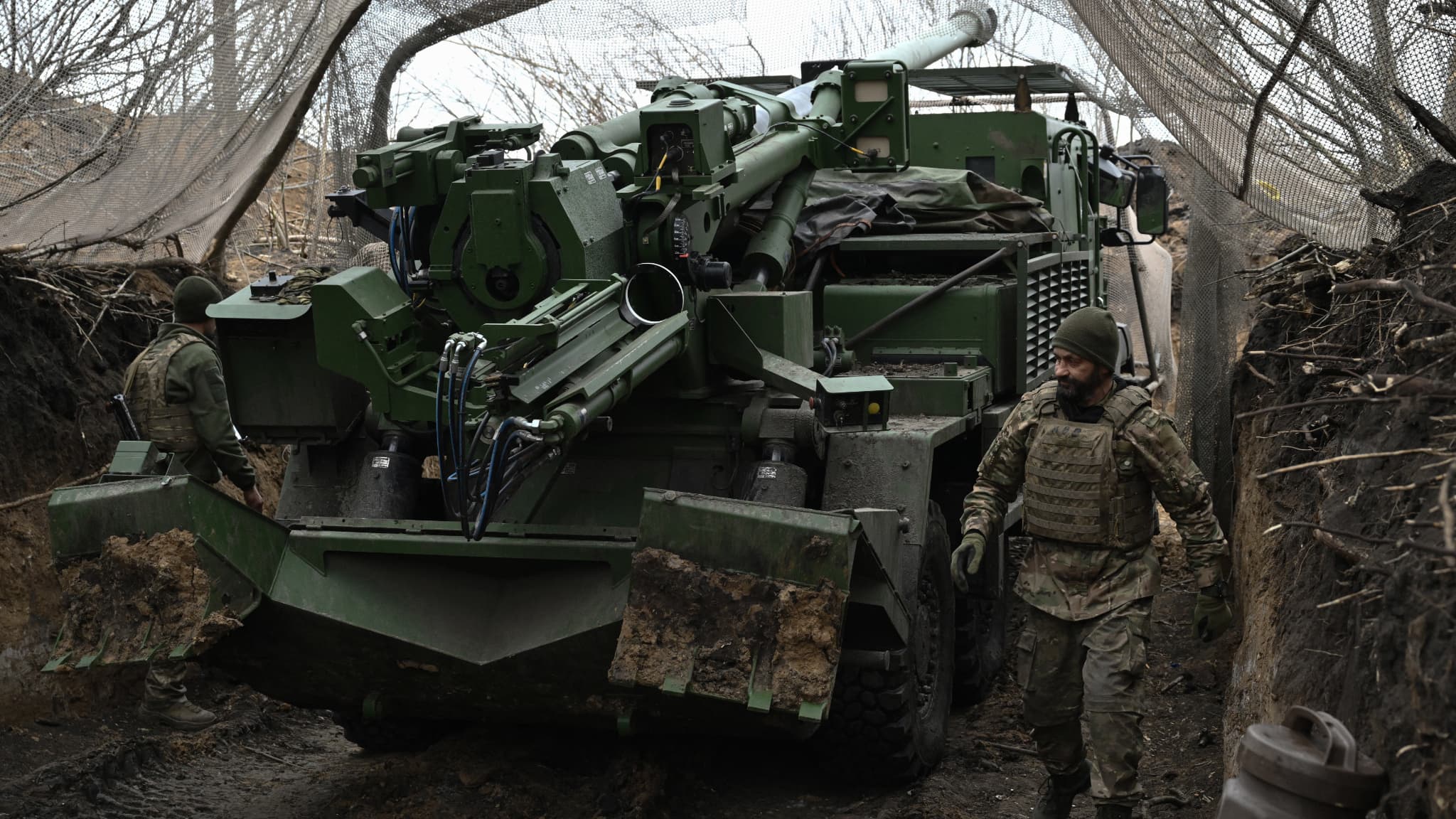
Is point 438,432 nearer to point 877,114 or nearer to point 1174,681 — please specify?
point 877,114

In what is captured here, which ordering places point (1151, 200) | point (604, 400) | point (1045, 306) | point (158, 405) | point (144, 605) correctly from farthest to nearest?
point (1151, 200), point (1045, 306), point (158, 405), point (144, 605), point (604, 400)

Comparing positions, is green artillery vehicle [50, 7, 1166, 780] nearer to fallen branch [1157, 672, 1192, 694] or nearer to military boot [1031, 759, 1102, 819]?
military boot [1031, 759, 1102, 819]

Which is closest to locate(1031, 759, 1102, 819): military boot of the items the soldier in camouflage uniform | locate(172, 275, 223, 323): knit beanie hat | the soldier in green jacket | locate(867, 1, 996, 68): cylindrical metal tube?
the soldier in camouflage uniform

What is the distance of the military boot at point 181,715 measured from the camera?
5.30 meters

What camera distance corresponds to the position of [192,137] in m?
6.82

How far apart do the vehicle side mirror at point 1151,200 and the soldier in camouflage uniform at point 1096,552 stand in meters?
4.64

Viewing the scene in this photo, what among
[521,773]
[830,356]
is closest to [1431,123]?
[830,356]

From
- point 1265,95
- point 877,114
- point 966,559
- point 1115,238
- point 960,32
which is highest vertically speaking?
point 960,32

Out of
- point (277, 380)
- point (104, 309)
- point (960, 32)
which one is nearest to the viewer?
point (277, 380)

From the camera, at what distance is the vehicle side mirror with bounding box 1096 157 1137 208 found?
9586 mm

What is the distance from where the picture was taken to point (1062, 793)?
16.3 feet

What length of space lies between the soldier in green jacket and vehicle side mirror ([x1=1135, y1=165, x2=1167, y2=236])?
18.1ft

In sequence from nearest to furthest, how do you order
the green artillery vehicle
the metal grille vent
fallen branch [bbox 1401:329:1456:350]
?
fallen branch [bbox 1401:329:1456:350] → the green artillery vehicle → the metal grille vent

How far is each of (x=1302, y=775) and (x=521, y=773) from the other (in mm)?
3279
